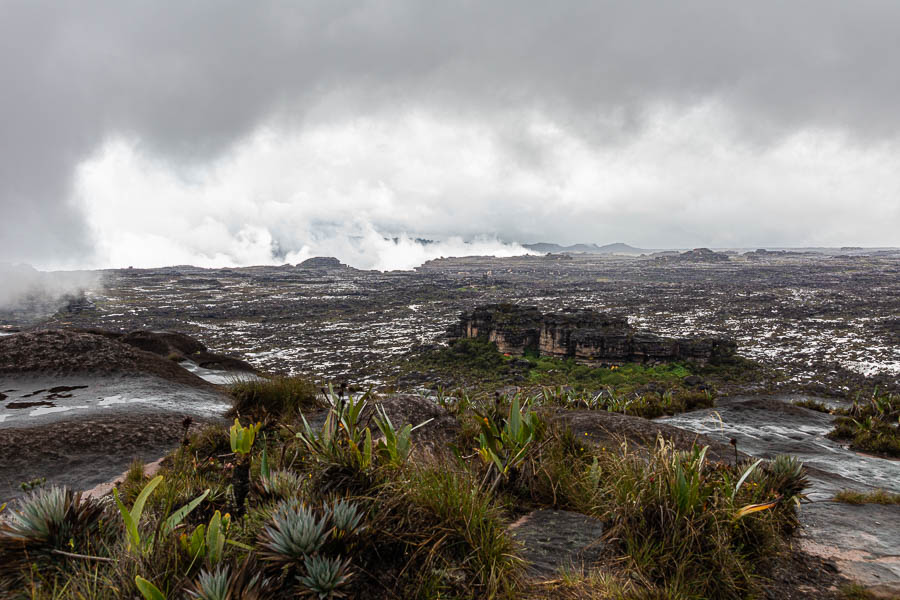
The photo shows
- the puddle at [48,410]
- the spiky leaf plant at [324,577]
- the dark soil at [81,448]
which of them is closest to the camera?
the spiky leaf plant at [324,577]

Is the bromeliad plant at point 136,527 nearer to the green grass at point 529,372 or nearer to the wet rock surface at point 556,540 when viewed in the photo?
the wet rock surface at point 556,540

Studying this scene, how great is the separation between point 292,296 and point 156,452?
312 ft

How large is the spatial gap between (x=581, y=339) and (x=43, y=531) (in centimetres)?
3142

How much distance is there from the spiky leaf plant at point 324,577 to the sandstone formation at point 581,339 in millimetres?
30415

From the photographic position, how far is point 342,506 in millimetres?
2432

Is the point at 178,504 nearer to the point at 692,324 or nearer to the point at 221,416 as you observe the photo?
the point at 221,416

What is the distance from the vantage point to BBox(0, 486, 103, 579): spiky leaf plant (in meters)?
2.21

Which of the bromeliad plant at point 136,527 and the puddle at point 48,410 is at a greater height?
the bromeliad plant at point 136,527

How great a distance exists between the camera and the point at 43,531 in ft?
7.44

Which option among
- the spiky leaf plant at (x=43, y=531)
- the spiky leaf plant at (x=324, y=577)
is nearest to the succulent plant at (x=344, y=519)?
the spiky leaf plant at (x=324, y=577)

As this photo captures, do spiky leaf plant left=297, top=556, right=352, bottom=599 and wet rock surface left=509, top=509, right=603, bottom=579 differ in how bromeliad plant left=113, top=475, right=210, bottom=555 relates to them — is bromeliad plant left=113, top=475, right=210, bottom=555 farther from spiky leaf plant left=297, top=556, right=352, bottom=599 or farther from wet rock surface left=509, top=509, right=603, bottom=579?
wet rock surface left=509, top=509, right=603, bottom=579

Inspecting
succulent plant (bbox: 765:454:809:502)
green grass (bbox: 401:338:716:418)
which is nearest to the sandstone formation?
green grass (bbox: 401:338:716:418)

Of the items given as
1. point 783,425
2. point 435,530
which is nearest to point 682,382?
point 783,425

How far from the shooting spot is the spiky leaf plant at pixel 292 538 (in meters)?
2.21
